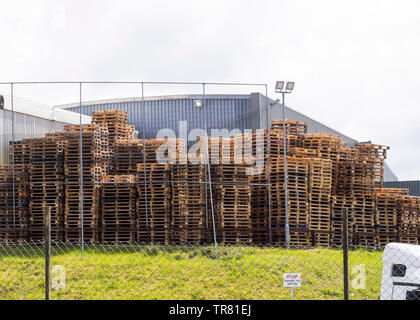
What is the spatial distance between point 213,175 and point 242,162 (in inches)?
51.3

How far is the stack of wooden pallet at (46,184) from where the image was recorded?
19.1 m

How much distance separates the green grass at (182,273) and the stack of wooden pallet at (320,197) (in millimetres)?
2609

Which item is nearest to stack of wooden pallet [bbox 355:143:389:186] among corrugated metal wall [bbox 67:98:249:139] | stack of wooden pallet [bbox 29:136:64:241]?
corrugated metal wall [bbox 67:98:249:139]

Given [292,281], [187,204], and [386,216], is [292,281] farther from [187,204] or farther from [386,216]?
[386,216]

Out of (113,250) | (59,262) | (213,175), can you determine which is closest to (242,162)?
(213,175)

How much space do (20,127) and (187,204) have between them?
29.1 feet

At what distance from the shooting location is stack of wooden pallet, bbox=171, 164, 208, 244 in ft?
62.3

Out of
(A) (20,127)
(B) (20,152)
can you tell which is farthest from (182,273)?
(A) (20,127)

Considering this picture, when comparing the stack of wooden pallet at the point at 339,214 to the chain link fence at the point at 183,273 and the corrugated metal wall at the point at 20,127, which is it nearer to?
the chain link fence at the point at 183,273

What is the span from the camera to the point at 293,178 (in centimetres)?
1978

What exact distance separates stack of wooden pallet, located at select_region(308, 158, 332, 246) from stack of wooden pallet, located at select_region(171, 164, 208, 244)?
455 cm

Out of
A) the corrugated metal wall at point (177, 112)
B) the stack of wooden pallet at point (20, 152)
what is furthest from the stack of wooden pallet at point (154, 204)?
the corrugated metal wall at point (177, 112)

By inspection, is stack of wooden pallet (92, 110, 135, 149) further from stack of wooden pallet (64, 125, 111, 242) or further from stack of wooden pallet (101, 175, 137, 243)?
stack of wooden pallet (101, 175, 137, 243)

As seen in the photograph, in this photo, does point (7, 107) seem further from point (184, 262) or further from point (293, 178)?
point (293, 178)
